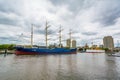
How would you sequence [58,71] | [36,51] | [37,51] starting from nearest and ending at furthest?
[58,71] → [36,51] → [37,51]

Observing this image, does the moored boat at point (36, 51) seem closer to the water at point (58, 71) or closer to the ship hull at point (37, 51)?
the ship hull at point (37, 51)

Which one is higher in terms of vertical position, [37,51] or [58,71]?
[37,51]

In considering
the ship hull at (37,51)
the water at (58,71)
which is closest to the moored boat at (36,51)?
the ship hull at (37,51)

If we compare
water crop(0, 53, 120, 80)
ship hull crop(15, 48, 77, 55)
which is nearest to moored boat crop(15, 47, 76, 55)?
ship hull crop(15, 48, 77, 55)

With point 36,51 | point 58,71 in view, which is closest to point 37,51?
point 36,51

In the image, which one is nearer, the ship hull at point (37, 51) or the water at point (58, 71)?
the water at point (58, 71)

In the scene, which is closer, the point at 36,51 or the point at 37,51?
the point at 36,51

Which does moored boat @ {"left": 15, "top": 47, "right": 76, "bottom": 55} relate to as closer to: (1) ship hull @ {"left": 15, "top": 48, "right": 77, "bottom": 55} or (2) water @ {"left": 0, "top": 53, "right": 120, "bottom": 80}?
(1) ship hull @ {"left": 15, "top": 48, "right": 77, "bottom": 55}

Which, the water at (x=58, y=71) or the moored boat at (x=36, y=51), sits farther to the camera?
the moored boat at (x=36, y=51)

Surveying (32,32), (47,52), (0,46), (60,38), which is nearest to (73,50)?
(60,38)

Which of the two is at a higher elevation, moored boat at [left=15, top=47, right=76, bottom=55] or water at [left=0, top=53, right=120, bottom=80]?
moored boat at [left=15, top=47, right=76, bottom=55]

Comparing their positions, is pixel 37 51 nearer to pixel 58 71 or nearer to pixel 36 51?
pixel 36 51

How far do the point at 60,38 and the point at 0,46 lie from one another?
232 feet

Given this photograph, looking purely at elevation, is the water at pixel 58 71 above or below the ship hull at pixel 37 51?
below
